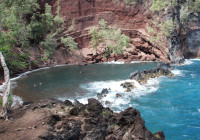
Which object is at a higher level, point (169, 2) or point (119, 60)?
point (169, 2)

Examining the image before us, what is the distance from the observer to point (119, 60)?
49062 millimetres

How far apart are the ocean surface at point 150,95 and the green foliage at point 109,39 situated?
17.4 meters

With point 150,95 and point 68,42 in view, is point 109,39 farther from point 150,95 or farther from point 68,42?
point 150,95

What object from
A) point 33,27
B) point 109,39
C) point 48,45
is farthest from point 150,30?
point 33,27

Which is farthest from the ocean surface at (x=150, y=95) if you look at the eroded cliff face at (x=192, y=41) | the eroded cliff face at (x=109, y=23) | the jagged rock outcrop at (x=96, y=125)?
the eroded cliff face at (x=192, y=41)

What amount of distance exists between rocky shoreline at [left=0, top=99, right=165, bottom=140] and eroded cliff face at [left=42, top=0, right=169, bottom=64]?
1384 inches

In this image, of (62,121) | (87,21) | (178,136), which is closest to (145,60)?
(87,21)

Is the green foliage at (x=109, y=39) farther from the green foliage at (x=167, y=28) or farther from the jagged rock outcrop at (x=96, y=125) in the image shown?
the jagged rock outcrop at (x=96, y=125)

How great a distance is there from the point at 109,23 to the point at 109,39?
8.32 m

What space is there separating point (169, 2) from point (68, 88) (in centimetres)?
3844

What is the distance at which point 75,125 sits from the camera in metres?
9.99

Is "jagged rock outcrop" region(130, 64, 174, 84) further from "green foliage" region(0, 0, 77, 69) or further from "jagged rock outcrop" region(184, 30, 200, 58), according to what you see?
"jagged rock outcrop" region(184, 30, 200, 58)

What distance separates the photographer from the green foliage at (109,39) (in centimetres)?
4884

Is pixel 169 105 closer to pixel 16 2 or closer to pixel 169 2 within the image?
pixel 16 2
